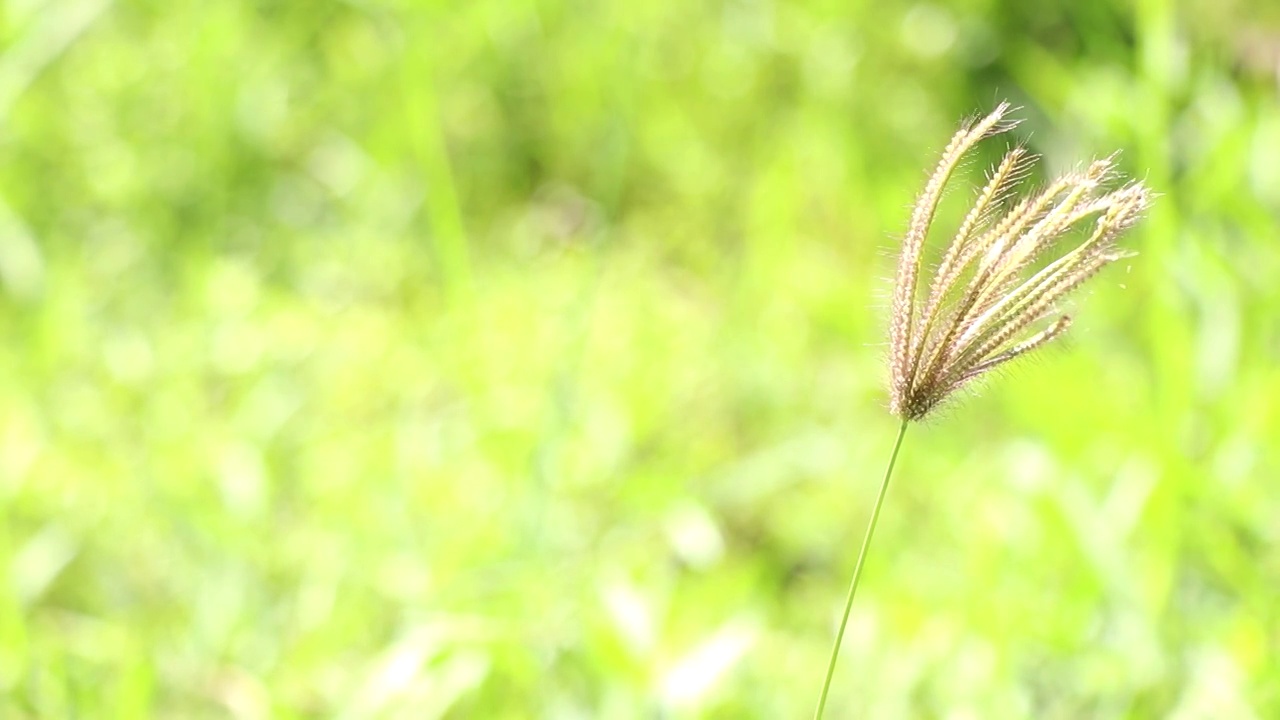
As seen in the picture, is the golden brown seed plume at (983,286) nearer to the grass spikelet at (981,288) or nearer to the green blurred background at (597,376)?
the grass spikelet at (981,288)

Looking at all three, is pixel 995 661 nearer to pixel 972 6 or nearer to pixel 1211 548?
pixel 1211 548

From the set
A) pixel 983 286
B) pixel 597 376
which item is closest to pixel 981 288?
pixel 983 286

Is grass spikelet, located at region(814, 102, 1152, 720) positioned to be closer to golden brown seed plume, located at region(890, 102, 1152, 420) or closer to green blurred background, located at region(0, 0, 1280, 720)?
golden brown seed plume, located at region(890, 102, 1152, 420)

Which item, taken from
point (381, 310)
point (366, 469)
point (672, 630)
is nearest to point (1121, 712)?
point (672, 630)

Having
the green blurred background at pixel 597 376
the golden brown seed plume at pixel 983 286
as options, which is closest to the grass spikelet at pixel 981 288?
the golden brown seed plume at pixel 983 286

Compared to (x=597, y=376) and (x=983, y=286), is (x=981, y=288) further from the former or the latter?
(x=597, y=376)

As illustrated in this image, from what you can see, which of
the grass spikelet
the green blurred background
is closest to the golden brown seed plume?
the grass spikelet
